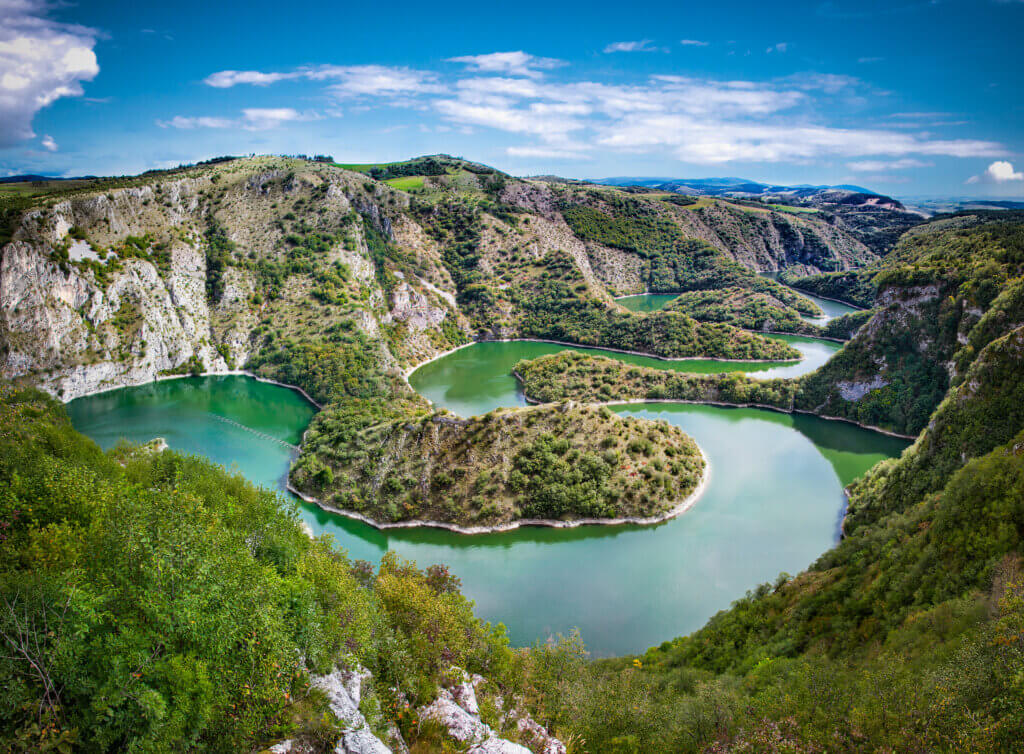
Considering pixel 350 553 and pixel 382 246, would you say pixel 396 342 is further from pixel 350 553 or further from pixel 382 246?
pixel 350 553

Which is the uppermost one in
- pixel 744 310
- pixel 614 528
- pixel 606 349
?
pixel 744 310

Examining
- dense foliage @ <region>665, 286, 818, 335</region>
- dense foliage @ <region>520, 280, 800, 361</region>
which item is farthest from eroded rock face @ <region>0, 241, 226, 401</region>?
dense foliage @ <region>665, 286, 818, 335</region>

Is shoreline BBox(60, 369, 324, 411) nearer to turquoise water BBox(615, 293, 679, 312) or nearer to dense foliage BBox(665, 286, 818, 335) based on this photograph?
dense foliage BBox(665, 286, 818, 335)

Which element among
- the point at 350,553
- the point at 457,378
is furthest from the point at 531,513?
the point at 457,378

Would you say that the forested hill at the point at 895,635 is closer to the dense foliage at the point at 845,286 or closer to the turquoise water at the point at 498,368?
the turquoise water at the point at 498,368

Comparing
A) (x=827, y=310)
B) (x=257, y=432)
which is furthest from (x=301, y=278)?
(x=827, y=310)

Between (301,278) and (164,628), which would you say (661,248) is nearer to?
(301,278)

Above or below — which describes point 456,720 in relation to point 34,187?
below

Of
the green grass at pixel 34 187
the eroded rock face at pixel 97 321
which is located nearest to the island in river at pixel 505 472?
the eroded rock face at pixel 97 321
